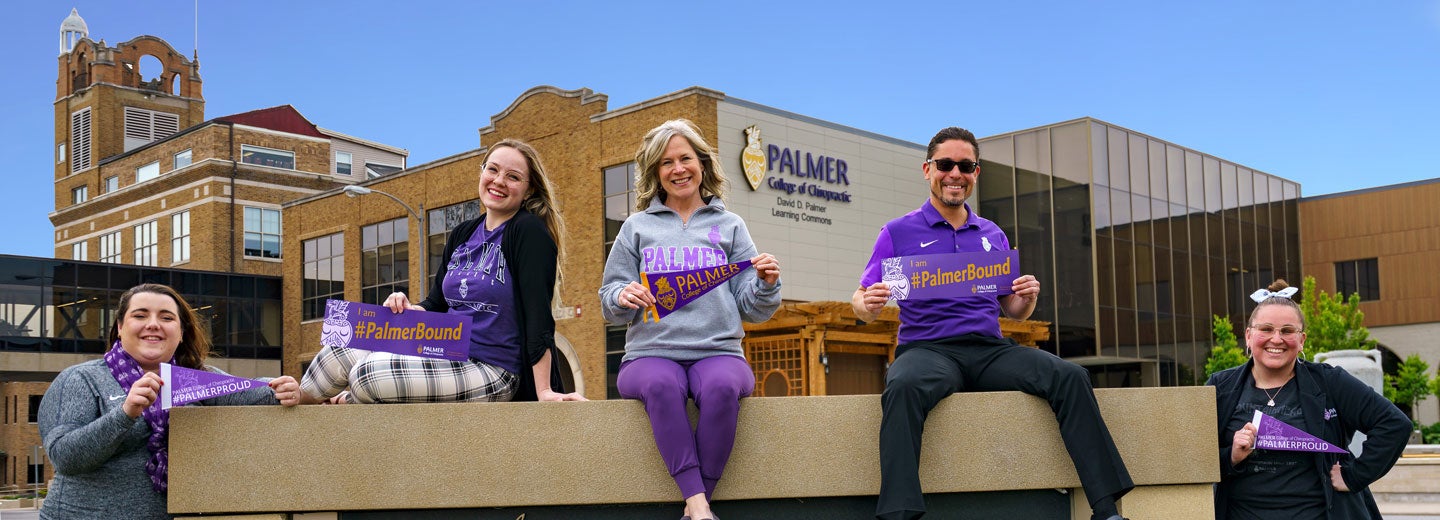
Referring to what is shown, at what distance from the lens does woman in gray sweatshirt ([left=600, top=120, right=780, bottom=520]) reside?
15.0 ft

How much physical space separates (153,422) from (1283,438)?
171 inches

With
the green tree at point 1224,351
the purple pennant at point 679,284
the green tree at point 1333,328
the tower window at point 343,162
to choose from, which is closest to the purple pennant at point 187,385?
the purple pennant at point 679,284

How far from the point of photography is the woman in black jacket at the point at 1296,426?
4918mm

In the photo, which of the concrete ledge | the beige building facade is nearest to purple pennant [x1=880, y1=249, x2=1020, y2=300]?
the concrete ledge

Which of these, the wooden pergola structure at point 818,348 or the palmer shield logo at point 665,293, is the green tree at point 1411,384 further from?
the palmer shield logo at point 665,293

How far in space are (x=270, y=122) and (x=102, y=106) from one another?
9.69 meters

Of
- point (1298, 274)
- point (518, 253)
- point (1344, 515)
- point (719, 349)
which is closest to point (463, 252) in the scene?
point (518, 253)

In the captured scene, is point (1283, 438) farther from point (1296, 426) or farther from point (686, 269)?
point (686, 269)

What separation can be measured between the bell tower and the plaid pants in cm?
6934

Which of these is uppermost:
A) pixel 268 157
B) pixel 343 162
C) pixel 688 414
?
pixel 343 162

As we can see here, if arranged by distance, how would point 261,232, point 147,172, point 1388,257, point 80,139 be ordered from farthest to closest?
point 80,139
point 147,172
point 261,232
point 1388,257

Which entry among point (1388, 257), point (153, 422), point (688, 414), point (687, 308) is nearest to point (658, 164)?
point (687, 308)

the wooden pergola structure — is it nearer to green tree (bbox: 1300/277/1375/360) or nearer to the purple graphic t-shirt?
green tree (bbox: 1300/277/1375/360)

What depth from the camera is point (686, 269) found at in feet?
15.9
